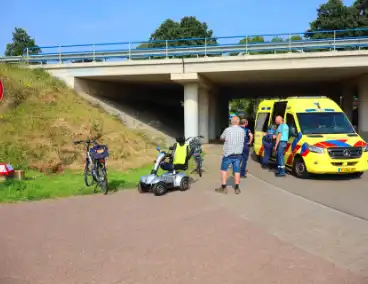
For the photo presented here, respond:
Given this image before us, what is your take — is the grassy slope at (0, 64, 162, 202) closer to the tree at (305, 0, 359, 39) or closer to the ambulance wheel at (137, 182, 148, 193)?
the ambulance wheel at (137, 182, 148, 193)

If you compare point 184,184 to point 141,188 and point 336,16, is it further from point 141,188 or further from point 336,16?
point 336,16

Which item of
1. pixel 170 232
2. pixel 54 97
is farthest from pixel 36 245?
pixel 54 97

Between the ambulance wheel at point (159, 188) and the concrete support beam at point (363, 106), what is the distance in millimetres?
18408

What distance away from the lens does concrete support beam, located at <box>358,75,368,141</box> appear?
22.8 metres

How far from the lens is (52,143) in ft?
42.3

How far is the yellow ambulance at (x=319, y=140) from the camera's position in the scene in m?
9.86

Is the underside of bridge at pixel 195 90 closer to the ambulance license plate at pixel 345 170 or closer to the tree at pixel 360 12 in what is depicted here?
the ambulance license plate at pixel 345 170

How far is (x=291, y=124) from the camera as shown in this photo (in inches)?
452

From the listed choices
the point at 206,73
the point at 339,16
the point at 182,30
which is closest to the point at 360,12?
the point at 339,16

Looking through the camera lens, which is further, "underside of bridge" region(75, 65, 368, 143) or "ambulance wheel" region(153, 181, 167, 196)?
"underside of bridge" region(75, 65, 368, 143)

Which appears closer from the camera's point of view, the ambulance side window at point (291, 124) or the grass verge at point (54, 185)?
the grass verge at point (54, 185)

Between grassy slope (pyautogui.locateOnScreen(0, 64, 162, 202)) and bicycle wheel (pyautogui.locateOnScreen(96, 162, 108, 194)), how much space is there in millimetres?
421

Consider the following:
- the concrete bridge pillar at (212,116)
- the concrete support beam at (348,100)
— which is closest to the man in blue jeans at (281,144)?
the concrete bridge pillar at (212,116)

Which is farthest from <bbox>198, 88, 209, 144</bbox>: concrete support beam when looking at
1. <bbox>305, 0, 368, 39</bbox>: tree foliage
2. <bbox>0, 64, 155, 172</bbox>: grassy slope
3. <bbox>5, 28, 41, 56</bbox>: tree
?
<bbox>5, 28, 41, 56</bbox>: tree
